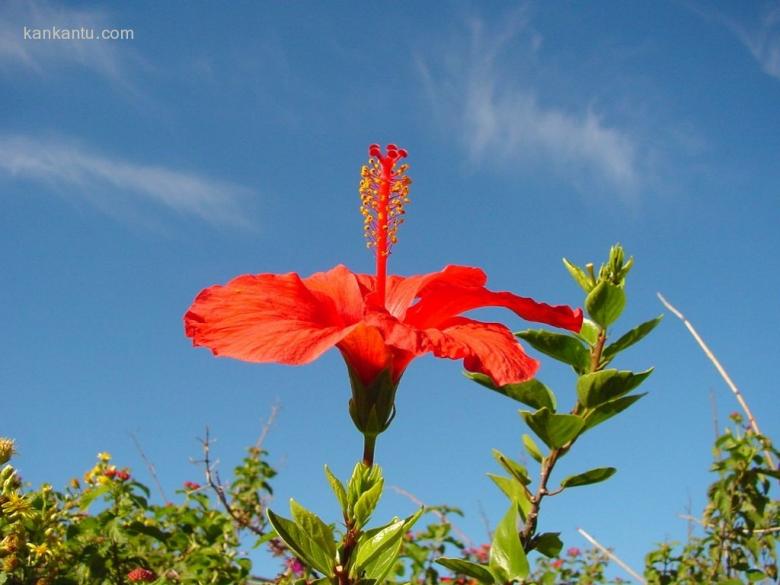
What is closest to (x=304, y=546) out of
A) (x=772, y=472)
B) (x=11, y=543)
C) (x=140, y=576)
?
(x=11, y=543)

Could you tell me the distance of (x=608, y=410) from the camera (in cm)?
143

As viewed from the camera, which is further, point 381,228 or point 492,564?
point 381,228

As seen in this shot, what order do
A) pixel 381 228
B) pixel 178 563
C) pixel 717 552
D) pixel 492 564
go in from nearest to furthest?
pixel 492 564 → pixel 381 228 → pixel 178 563 → pixel 717 552

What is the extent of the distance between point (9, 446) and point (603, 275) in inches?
55.4

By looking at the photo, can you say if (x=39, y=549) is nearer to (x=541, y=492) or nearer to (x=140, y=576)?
(x=140, y=576)

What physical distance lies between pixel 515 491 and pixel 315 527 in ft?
1.72

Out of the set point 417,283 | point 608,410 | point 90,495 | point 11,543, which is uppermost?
point 417,283

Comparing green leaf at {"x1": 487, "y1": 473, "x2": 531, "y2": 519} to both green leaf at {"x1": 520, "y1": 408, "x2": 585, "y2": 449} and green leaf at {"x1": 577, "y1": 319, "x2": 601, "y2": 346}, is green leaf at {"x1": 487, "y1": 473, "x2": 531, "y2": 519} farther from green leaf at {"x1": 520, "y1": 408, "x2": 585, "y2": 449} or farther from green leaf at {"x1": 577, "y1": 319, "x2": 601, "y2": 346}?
green leaf at {"x1": 577, "y1": 319, "x2": 601, "y2": 346}

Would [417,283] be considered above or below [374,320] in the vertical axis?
above

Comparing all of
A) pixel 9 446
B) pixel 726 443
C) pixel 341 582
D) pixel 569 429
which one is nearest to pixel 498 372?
pixel 569 429

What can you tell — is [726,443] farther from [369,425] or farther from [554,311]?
[369,425]

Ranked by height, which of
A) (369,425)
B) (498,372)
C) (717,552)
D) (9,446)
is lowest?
(9,446)

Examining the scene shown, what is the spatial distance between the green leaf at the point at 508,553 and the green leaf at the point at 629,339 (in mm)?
387

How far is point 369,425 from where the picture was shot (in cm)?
141
